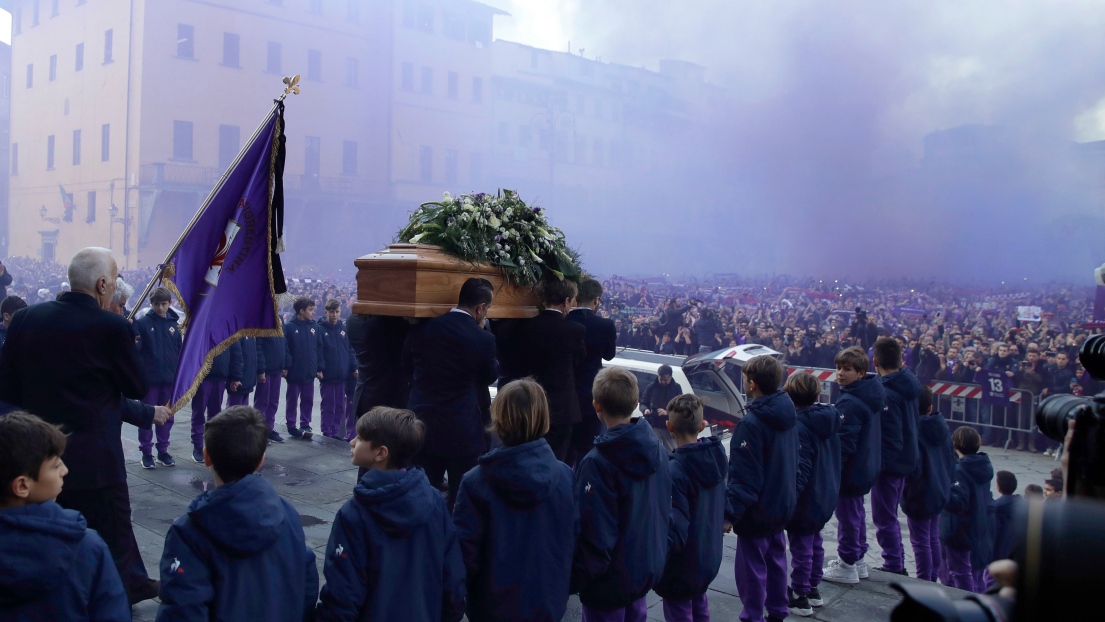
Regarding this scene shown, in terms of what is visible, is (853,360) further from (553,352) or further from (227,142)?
(227,142)

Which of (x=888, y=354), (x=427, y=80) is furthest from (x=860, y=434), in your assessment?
(x=427, y=80)

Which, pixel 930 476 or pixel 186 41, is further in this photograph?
pixel 186 41

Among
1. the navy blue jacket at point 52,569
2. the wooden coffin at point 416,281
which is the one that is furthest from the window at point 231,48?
the navy blue jacket at point 52,569

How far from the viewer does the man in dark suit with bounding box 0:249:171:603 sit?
3.74 m

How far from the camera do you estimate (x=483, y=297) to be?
4660 mm

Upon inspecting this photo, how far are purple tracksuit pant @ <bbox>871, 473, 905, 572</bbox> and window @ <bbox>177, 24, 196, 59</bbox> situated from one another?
35.8 metres

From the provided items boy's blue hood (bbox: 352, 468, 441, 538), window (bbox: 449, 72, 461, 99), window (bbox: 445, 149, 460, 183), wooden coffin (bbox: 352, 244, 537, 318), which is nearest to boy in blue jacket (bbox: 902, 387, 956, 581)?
wooden coffin (bbox: 352, 244, 537, 318)

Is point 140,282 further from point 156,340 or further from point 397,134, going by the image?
point 156,340

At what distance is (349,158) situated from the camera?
4062 centimetres

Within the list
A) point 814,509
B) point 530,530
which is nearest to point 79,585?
point 530,530

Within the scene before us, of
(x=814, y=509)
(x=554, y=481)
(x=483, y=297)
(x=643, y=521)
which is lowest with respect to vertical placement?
(x=814, y=509)

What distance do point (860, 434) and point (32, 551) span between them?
16.1ft

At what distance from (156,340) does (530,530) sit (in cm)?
601

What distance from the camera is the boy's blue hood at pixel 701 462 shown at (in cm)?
396
